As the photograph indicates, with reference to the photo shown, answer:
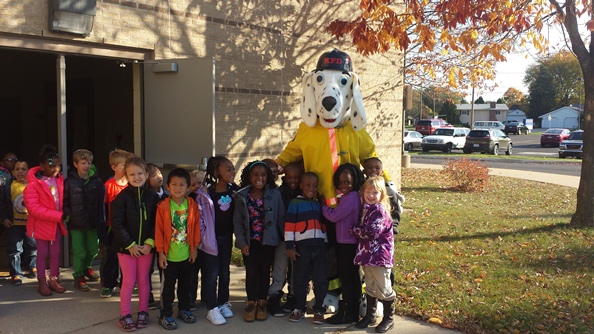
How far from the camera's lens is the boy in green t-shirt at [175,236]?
16.3 ft

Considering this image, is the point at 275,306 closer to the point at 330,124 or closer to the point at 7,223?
the point at 330,124

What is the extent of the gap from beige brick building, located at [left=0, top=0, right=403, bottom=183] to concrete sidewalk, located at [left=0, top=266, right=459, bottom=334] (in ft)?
6.13

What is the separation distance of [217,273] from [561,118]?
8593cm

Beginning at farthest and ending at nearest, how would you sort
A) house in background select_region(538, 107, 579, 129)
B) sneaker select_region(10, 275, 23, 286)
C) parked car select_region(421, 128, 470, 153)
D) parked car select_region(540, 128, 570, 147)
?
house in background select_region(538, 107, 579, 129), parked car select_region(540, 128, 570, 147), parked car select_region(421, 128, 470, 153), sneaker select_region(10, 275, 23, 286)

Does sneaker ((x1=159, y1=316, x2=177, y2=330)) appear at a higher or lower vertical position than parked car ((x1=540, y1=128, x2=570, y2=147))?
lower

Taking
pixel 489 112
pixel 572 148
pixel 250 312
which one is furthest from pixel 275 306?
pixel 489 112

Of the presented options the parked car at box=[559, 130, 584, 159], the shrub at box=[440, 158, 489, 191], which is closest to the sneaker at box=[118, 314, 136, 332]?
the shrub at box=[440, 158, 489, 191]

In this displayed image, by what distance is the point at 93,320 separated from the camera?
521 cm

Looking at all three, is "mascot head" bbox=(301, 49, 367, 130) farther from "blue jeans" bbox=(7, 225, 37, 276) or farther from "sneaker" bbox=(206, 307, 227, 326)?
"blue jeans" bbox=(7, 225, 37, 276)

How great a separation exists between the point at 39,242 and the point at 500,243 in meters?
5.95

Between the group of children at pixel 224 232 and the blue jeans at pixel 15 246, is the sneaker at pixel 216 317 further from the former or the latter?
the blue jeans at pixel 15 246

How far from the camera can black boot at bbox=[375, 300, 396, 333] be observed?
5027mm

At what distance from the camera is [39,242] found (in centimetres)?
586

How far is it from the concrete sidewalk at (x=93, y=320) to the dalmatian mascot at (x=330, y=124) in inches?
50.8
